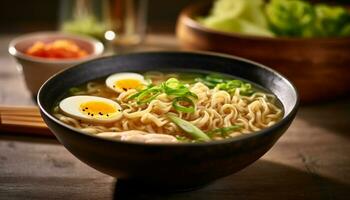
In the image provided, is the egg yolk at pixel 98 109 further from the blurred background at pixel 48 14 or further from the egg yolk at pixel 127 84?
the blurred background at pixel 48 14

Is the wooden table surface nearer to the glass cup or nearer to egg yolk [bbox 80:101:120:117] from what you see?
egg yolk [bbox 80:101:120:117]

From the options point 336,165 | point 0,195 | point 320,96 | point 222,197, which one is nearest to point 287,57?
point 320,96

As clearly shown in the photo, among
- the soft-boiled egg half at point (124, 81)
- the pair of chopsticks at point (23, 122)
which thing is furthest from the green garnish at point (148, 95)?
the pair of chopsticks at point (23, 122)

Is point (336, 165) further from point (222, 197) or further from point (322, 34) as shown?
point (322, 34)

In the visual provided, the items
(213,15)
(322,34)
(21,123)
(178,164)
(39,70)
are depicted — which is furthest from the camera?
(213,15)

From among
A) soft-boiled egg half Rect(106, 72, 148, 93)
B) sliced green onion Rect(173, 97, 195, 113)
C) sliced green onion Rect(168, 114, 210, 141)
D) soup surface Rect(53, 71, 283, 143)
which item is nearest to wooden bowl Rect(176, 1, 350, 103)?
soup surface Rect(53, 71, 283, 143)

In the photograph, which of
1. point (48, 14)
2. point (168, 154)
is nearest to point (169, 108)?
point (168, 154)

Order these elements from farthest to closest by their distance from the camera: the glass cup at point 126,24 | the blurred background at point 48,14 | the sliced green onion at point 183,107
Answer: the blurred background at point 48,14 → the glass cup at point 126,24 → the sliced green onion at point 183,107
